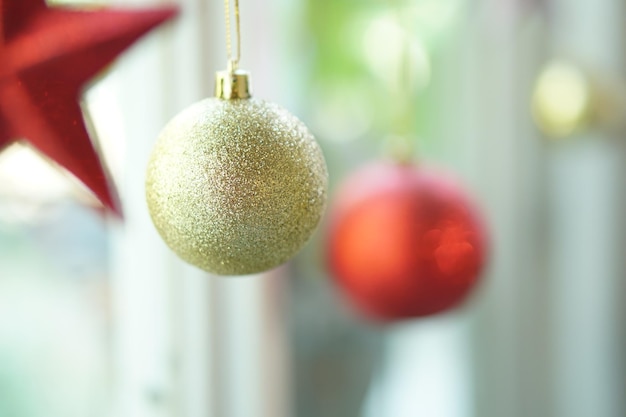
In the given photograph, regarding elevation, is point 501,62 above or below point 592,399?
above

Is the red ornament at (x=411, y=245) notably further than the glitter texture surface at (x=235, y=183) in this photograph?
Yes

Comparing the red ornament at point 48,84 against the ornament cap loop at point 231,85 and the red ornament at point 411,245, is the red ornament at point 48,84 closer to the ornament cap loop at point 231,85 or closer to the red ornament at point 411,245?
the ornament cap loop at point 231,85

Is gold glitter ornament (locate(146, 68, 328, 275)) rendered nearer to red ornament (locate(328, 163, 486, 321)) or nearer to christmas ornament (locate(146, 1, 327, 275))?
christmas ornament (locate(146, 1, 327, 275))

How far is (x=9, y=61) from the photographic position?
1.10 ft

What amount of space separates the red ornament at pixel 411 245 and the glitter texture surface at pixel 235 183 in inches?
9.7

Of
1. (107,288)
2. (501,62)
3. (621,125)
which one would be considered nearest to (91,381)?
(107,288)

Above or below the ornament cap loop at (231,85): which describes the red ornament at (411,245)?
below

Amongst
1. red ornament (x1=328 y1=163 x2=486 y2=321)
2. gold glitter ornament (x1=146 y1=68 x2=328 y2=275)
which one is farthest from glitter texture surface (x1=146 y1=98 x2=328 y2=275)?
red ornament (x1=328 y1=163 x2=486 y2=321)

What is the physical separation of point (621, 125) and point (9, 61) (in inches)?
30.2

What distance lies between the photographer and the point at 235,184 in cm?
28

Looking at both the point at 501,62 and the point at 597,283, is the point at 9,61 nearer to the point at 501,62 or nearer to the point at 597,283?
the point at 501,62

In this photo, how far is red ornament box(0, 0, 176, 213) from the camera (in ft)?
1.08

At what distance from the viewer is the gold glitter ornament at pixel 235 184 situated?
0.29 meters

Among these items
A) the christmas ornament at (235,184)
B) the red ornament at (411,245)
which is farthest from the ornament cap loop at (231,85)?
the red ornament at (411,245)
